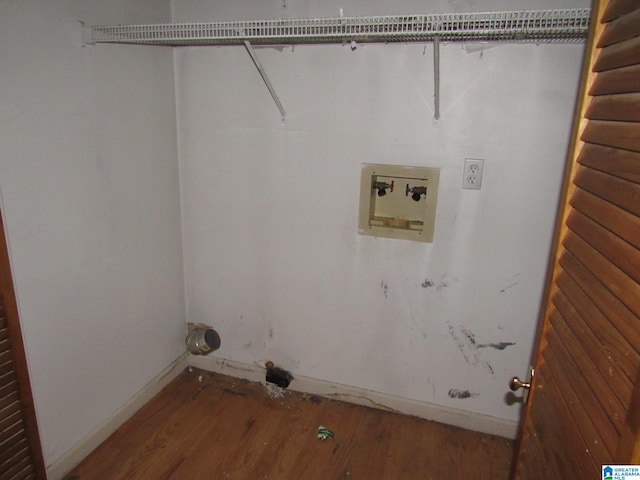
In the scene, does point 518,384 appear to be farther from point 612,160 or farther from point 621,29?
point 621,29

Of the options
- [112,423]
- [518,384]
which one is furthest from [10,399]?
[518,384]

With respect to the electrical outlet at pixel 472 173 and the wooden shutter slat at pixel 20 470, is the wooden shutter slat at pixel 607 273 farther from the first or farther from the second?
the wooden shutter slat at pixel 20 470

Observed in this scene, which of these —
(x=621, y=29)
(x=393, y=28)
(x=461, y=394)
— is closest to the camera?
(x=621, y=29)

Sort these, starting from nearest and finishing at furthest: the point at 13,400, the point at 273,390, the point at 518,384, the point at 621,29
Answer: the point at 621,29, the point at 518,384, the point at 13,400, the point at 273,390

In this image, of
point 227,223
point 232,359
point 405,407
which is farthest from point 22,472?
point 405,407

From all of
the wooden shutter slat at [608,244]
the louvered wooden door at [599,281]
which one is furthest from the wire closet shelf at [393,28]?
the wooden shutter slat at [608,244]

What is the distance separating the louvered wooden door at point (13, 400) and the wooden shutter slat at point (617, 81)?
64.1 inches

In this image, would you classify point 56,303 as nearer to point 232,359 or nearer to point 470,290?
point 232,359

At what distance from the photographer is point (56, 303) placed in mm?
1514

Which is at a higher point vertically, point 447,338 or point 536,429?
point 536,429

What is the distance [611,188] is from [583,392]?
39cm

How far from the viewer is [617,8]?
0.75 meters

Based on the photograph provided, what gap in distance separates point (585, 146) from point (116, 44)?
166 cm

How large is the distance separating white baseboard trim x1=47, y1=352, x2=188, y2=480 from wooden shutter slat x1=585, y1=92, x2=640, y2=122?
2.08m
